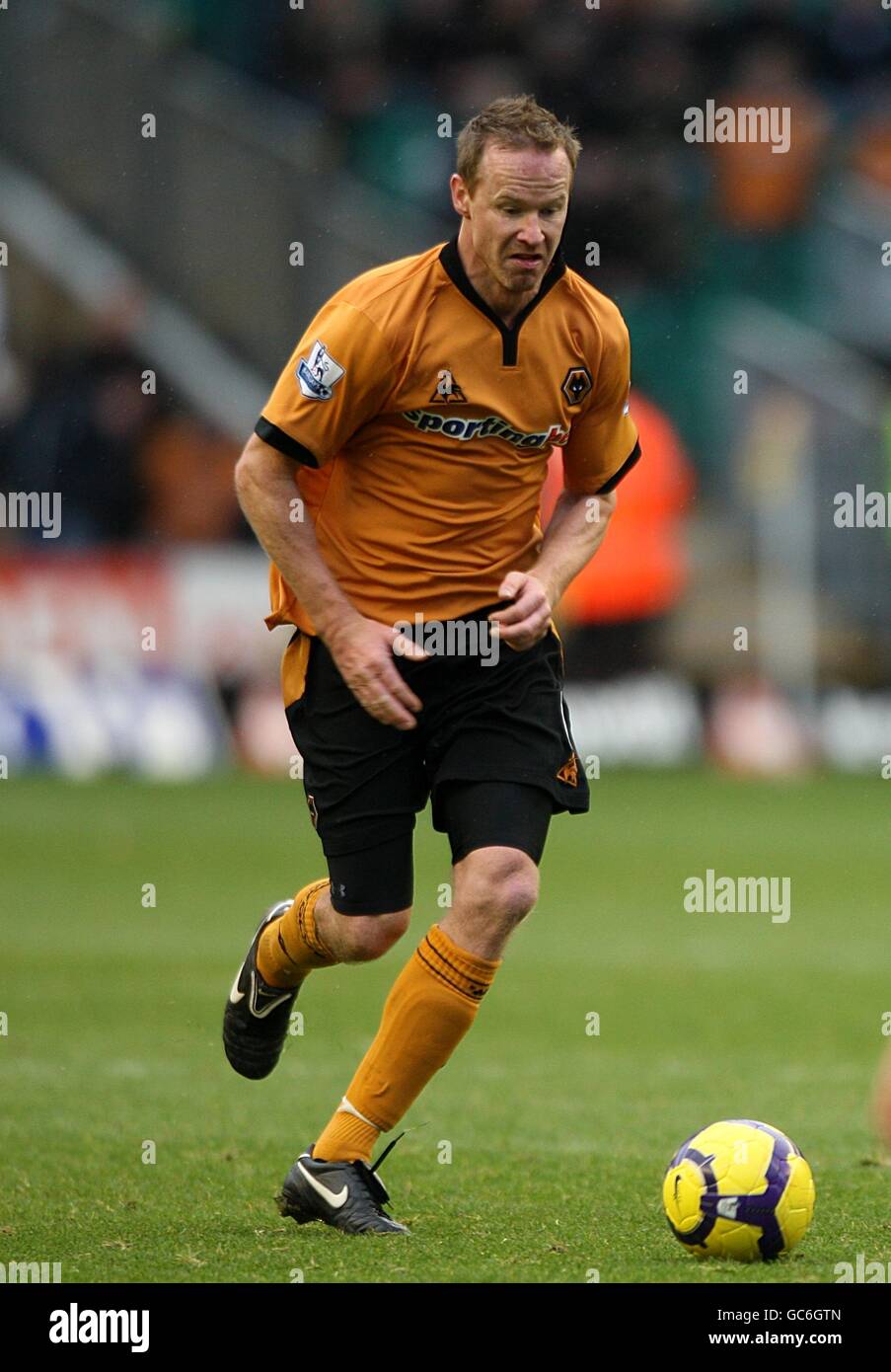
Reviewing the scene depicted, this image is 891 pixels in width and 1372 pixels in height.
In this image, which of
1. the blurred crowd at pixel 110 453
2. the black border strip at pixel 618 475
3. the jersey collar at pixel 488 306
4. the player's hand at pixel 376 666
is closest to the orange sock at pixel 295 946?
the player's hand at pixel 376 666

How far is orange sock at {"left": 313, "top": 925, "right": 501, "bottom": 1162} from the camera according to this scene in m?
5.16

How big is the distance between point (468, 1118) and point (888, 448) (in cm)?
1275

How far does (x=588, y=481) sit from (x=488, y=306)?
24.5 inches

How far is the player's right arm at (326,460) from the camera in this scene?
5156 mm

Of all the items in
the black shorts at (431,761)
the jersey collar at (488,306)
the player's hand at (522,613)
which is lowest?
the black shorts at (431,761)

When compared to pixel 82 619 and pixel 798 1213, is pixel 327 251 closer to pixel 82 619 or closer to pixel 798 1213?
pixel 82 619

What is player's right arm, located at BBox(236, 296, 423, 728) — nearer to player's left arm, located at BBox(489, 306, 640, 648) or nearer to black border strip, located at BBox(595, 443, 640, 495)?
player's left arm, located at BBox(489, 306, 640, 648)

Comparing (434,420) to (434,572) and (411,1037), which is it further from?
(411,1037)

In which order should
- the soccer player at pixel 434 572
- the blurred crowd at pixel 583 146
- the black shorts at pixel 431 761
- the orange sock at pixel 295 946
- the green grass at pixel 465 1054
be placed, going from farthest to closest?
the blurred crowd at pixel 583 146, the orange sock at pixel 295 946, the black shorts at pixel 431 761, the soccer player at pixel 434 572, the green grass at pixel 465 1054

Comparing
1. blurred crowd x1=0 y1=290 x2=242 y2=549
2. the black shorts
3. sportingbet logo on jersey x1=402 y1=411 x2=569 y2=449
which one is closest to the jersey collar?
sportingbet logo on jersey x1=402 y1=411 x2=569 y2=449

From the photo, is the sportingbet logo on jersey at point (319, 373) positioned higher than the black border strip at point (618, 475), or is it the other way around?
the sportingbet logo on jersey at point (319, 373)

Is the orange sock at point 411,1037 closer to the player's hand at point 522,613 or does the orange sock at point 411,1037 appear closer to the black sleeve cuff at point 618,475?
the player's hand at point 522,613

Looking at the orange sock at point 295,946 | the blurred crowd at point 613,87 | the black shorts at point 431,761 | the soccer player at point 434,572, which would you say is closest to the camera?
the soccer player at point 434,572

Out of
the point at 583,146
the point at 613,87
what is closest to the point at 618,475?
the point at 583,146
